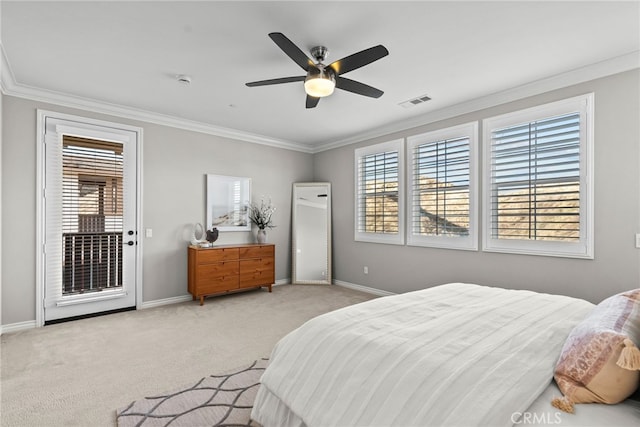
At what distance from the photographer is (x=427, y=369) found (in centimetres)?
124

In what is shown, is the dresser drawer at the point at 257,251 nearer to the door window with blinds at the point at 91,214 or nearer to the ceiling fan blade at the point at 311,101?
the door window with blinds at the point at 91,214

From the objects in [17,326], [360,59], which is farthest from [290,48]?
[17,326]

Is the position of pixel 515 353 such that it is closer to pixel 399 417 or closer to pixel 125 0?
pixel 399 417

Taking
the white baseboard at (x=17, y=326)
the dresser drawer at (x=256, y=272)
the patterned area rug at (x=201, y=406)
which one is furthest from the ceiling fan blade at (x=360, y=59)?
the white baseboard at (x=17, y=326)

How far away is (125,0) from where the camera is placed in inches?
83.2

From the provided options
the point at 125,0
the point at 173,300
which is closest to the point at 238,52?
the point at 125,0

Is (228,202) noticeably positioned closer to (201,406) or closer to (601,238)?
(201,406)

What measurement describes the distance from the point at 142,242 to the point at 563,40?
5.01 m

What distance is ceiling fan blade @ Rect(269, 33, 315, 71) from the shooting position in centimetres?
205

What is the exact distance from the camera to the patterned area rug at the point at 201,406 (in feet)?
6.32

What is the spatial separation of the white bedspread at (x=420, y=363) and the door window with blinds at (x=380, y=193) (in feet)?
9.49

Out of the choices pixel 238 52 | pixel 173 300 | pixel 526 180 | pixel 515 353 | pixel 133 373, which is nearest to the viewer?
pixel 515 353

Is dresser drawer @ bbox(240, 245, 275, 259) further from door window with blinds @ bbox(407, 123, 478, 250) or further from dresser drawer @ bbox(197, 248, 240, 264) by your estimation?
door window with blinds @ bbox(407, 123, 478, 250)

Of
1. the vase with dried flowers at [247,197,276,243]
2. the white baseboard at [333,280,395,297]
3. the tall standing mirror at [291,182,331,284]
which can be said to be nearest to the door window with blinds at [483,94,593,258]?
the white baseboard at [333,280,395,297]
